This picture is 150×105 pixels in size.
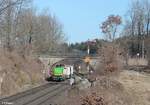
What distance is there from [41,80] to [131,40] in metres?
62.7

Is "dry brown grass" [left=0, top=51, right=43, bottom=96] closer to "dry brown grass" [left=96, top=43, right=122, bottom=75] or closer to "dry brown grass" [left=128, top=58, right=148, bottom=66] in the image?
"dry brown grass" [left=96, top=43, right=122, bottom=75]

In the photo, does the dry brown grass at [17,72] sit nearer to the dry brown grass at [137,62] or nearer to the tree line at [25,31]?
the tree line at [25,31]

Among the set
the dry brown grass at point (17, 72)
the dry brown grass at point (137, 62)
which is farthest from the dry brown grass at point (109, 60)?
the dry brown grass at point (137, 62)

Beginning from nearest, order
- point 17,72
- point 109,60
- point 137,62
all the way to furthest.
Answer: point 17,72, point 109,60, point 137,62

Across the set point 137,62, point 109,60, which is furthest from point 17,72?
point 137,62

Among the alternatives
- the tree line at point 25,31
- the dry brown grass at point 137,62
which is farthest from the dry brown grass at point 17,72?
the dry brown grass at point 137,62

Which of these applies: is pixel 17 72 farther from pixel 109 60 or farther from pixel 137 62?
pixel 137 62

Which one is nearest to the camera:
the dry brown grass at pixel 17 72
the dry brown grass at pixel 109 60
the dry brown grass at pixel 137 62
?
the dry brown grass at pixel 17 72

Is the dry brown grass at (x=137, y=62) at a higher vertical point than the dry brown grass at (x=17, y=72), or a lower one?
higher

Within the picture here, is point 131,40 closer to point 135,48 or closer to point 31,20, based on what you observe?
point 135,48

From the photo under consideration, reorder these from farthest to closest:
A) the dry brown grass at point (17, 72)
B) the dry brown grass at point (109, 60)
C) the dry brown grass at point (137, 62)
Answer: the dry brown grass at point (137, 62) < the dry brown grass at point (109, 60) < the dry brown grass at point (17, 72)

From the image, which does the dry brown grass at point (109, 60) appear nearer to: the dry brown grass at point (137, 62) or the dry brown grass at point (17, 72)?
the dry brown grass at point (17, 72)

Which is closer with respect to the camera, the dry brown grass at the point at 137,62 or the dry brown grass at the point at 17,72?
Result: the dry brown grass at the point at 17,72

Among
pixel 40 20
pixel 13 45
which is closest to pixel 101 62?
pixel 13 45
